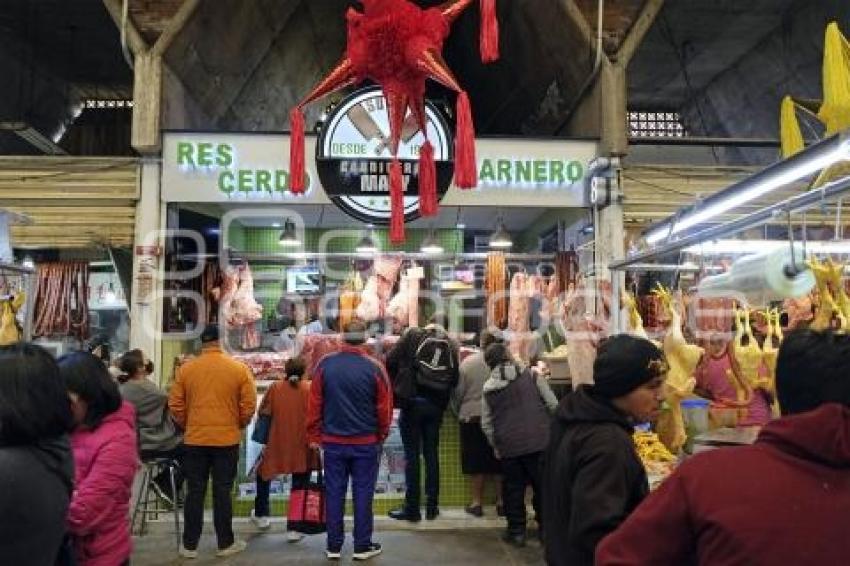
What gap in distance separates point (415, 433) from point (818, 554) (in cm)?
556

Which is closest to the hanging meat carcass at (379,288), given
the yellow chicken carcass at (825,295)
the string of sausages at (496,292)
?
the string of sausages at (496,292)

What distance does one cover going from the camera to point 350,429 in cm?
571

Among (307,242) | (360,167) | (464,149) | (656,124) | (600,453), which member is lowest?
(600,453)

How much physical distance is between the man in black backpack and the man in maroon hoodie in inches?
204

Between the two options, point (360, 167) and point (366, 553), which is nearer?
point (366, 553)

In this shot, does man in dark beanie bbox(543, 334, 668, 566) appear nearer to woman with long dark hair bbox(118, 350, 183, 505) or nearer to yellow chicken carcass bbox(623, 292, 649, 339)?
yellow chicken carcass bbox(623, 292, 649, 339)

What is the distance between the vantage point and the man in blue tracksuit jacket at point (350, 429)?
18.8ft

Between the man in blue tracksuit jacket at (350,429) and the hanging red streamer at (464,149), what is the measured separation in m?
2.17

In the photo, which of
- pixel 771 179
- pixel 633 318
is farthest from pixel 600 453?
pixel 633 318

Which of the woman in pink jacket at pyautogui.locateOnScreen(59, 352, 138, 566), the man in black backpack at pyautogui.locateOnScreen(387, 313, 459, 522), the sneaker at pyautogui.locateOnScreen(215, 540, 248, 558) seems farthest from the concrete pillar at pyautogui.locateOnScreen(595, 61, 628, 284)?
the woman in pink jacket at pyautogui.locateOnScreen(59, 352, 138, 566)

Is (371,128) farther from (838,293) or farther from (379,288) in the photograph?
(838,293)

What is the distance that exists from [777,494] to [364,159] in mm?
6370

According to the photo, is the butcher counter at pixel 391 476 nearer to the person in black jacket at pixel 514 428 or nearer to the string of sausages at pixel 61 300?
the person in black jacket at pixel 514 428

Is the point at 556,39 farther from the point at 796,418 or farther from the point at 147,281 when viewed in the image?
the point at 796,418
